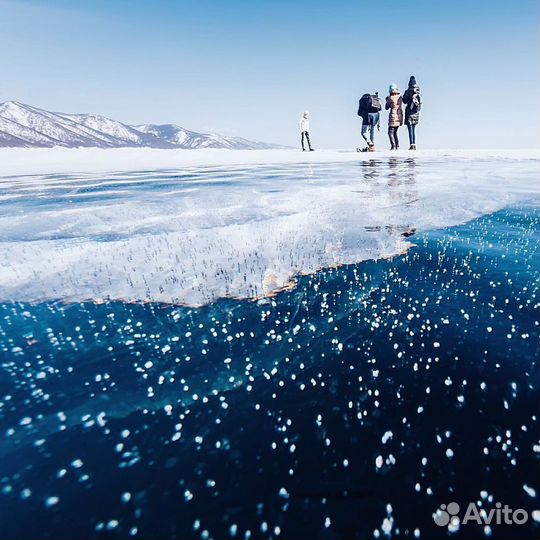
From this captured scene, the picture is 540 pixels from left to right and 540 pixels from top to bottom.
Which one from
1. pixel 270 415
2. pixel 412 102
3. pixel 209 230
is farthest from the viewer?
pixel 412 102

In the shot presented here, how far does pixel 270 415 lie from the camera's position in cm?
153

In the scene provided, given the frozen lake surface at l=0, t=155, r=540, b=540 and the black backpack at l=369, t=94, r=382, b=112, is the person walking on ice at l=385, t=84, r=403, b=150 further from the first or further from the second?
the frozen lake surface at l=0, t=155, r=540, b=540

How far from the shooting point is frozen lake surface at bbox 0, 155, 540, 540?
1.19 metres

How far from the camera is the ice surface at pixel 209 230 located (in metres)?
2.92

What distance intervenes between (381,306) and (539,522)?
4.63ft

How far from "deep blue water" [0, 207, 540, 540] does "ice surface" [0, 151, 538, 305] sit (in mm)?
435

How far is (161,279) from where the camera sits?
2938 mm

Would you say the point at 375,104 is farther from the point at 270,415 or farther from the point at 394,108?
the point at 270,415

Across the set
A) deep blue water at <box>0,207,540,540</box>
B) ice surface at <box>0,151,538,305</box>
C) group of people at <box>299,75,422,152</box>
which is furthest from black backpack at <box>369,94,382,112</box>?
deep blue water at <box>0,207,540,540</box>

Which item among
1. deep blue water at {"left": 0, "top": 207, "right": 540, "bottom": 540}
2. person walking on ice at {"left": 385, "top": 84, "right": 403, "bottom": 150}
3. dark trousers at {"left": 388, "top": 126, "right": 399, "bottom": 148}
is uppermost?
person walking on ice at {"left": 385, "top": 84, "right": 403, "bottom": 150}

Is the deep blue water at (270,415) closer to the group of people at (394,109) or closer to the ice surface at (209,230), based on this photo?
the ice surface at (209,230)

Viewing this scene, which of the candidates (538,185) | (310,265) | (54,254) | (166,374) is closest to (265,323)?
(166,374)

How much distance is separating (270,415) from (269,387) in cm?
19

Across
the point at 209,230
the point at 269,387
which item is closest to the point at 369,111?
the point at 209,230
